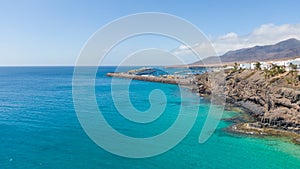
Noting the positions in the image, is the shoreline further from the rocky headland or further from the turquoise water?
the turquoise water

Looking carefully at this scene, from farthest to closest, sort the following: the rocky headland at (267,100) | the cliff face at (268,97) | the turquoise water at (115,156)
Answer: the cliff face at (268,97) < the rocky headland at (267,100) < the turquoise water at (115,156)

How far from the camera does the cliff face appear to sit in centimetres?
3681

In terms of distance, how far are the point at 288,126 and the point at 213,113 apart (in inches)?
562

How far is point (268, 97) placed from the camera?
42.7 metres

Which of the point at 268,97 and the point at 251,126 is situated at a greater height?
the point at 268,97

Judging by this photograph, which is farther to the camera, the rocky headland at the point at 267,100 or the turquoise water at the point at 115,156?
the rocky headland at the point at 267,100

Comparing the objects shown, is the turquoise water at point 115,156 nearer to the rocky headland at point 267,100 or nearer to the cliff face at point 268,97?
the rocky headland at point 267,100

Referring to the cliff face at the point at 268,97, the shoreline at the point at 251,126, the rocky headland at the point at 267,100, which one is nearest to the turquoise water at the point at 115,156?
the shoreline at the point at 251,126

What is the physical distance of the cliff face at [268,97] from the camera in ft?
121

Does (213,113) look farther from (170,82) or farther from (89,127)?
(170,82)

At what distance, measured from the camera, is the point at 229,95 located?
62031 millimetres

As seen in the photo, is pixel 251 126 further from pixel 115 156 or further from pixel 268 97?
pixel 115 156

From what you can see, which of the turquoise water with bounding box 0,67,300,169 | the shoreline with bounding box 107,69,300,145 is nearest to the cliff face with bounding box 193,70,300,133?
the shoreline with bounding box 107,69,300,145

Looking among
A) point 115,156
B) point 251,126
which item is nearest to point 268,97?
point 251,126
